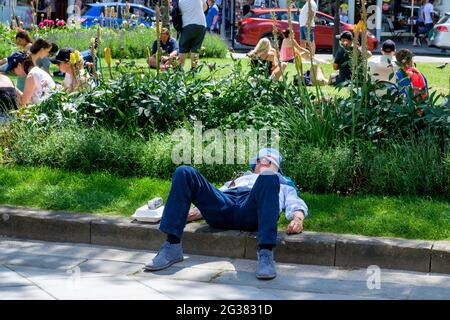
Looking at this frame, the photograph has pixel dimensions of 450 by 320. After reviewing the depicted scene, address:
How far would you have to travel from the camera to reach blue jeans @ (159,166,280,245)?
6672 mm

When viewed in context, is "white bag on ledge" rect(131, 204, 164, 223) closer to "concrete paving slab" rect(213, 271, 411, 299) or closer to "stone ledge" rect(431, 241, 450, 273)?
"concrete paving slab" rect(213, 271, 411, 299)

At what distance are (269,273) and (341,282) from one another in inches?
19.9

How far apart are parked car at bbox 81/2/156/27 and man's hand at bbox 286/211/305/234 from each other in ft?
55.6

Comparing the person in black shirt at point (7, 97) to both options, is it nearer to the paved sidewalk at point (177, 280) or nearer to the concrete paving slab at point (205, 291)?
the paved sidewalk at point (177, 280)

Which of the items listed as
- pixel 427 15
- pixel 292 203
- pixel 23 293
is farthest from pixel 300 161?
pixel 427 15

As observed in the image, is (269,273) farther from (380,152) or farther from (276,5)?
(276,5)

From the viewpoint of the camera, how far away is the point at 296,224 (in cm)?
700

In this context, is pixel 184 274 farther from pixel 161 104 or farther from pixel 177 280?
pixel 161 104

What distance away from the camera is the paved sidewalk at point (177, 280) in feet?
19.7

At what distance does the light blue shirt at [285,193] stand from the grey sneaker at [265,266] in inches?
24.5
